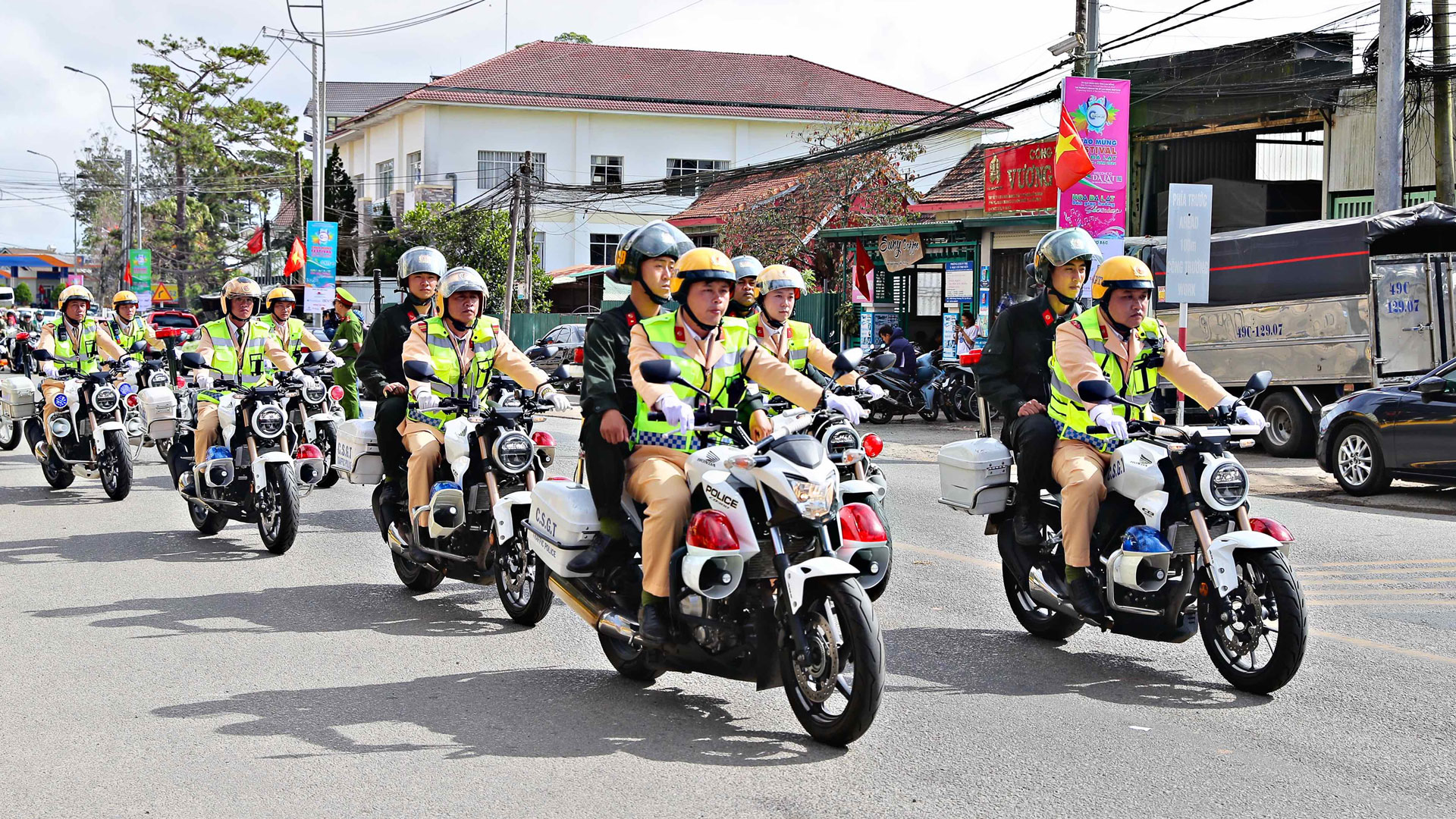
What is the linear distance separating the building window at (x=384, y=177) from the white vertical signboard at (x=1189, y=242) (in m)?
48.5

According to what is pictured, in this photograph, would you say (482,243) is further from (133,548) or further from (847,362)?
(847,362)

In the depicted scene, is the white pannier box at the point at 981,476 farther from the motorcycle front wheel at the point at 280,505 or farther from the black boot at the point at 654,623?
the motorcycle front wheel at the point at 280,505

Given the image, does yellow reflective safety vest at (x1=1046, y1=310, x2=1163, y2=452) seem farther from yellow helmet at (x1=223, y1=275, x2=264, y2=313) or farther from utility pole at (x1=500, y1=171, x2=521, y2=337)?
utility pole at (x1=500, y1=171, x2=521, y2=337)

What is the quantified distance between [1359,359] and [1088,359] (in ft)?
39.9

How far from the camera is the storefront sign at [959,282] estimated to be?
2738cm

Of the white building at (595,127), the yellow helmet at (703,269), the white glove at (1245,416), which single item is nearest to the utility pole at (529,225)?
the white building at (595,127)

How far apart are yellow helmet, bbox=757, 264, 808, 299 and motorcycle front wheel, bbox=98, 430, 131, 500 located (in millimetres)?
6299

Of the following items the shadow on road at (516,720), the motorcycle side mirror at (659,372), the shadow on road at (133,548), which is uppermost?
the motorcycle side mirror at (659,372)

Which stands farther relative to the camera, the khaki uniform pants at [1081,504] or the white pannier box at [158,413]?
the white pannier box at [158,413]

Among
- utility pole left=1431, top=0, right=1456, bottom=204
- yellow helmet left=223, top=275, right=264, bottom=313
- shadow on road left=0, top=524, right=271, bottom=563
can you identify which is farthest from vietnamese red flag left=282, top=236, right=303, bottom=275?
utility pole left=1431, top=0, right=1456, bottom=204

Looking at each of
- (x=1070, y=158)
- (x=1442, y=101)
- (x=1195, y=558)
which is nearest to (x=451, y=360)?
(x=1195, y=558)

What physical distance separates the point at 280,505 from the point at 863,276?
20.3 m

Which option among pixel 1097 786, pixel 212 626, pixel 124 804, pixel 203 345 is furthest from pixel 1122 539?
pixel 203 345

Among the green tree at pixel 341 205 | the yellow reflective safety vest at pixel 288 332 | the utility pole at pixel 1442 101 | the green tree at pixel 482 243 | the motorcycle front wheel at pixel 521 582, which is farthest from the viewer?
the green tree at pixel 341 205
